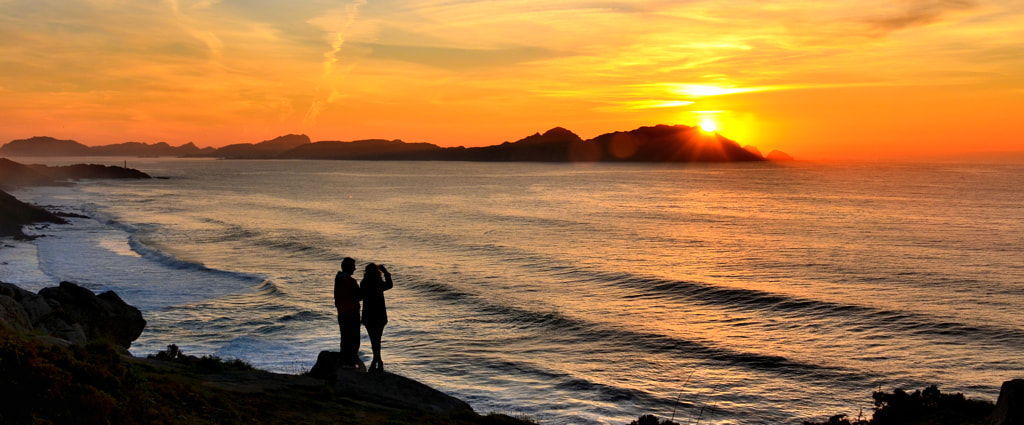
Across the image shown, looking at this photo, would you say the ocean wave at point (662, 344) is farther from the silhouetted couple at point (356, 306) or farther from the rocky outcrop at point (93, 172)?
the rocky outcrop at point (93, 172)

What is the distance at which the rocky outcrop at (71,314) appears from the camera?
12.1 metres

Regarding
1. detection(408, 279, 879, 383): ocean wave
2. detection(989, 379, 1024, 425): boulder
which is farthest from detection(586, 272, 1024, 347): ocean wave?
detection(989, 379, 1024, 425): boulder

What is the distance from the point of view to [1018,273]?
29859 millimetres

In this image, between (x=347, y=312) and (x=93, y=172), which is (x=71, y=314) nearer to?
(x=347, y=312)

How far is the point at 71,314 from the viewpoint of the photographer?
14.8 metres

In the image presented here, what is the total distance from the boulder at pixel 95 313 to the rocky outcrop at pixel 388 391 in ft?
20.6

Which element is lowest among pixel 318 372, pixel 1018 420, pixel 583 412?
pixel 583 412

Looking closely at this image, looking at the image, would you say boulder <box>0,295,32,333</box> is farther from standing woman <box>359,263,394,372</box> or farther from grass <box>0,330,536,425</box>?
standing woman <box>359,263,394,372</box>

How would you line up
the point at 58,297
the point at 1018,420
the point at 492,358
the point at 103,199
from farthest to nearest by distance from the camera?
the point at 103,199 < the point at 492,358 < the point at 58,297 < the point at 1018,420

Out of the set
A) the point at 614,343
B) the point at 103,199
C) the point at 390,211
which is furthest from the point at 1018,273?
the point at 103,199

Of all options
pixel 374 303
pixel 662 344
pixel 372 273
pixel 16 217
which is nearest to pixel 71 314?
pixel 374 303

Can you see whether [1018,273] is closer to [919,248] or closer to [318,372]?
[919,248]

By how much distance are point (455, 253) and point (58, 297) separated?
72.4 ft

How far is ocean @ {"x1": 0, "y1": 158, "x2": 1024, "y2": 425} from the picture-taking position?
15867mm
